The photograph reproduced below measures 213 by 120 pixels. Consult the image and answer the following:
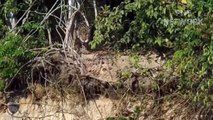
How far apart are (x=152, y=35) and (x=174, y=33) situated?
0.30 m

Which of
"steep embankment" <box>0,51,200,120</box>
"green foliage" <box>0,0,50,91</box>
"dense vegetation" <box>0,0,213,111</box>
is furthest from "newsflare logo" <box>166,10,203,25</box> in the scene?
"green foliage" <box>0,0,50,91</box>

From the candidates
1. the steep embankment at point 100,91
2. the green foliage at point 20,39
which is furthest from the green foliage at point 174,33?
the green foliage at point 20,39

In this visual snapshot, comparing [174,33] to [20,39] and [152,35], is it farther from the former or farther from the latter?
[20,39]

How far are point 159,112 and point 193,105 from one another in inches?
15.6

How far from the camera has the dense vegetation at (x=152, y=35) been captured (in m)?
5.43

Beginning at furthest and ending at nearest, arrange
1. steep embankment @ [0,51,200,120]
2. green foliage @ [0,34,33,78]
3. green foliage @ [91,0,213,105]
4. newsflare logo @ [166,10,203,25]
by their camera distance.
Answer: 1. green foliage @ [0,34,33,78]
2. steep embankment @ [0,51,200,120]
3. newsflare logo @ [166,10,203,25]
4. green foliage @ [91,0,213,105]

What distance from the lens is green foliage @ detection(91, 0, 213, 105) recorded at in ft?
17.7

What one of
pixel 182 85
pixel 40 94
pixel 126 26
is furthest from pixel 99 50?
pixel 182 85

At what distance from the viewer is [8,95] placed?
21.3ft

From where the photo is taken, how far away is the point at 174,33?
591 cm

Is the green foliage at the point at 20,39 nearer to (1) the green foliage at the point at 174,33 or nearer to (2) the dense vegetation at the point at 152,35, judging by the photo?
(2) the dense vegetation at the point at 152,35

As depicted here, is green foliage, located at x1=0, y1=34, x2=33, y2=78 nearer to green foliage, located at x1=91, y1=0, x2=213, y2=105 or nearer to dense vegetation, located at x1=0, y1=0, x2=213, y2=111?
dense vegetation, located at x1=0, y1=0, x2=213, y2=111

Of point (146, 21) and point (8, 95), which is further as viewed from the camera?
point (8, 95)

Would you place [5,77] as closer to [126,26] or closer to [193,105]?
[126,26]
